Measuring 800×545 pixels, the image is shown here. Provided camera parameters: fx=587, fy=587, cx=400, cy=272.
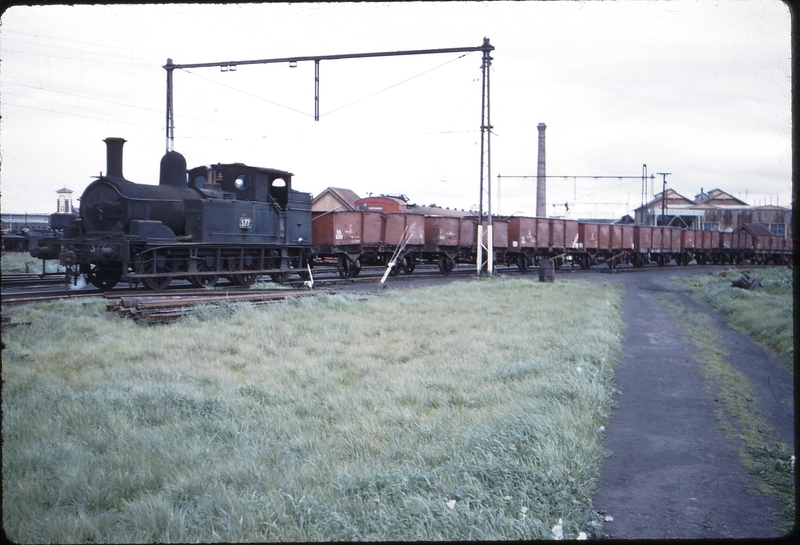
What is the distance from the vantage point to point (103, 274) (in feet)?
50.0

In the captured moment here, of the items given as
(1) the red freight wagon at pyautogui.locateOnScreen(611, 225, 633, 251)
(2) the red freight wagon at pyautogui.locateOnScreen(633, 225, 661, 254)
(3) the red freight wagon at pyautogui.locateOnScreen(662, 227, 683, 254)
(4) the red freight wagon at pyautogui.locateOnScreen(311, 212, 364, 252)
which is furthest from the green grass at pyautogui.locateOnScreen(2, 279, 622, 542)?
(3) the red freight wagon at pyautogui.locateOnScreen(662, 227, 683, 254)

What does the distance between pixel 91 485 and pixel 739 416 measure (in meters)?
6.11

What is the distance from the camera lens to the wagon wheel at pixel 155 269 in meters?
14.3

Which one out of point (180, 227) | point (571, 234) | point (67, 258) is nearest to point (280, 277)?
point (180, 227)

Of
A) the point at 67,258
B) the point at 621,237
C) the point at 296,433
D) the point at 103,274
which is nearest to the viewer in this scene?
the point at 296,433

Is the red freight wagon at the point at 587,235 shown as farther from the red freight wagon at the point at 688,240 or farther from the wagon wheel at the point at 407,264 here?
the wagon wheel at the point at 407,264

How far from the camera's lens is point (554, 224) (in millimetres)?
32969

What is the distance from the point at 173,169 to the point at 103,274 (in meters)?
3.30

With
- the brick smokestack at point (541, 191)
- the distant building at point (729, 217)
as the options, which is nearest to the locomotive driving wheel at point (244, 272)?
the brick smokestack at point (541, 191)

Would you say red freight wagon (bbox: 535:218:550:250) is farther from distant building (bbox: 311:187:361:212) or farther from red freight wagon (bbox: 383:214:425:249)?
distant building (bbox: 311:187:361:212)

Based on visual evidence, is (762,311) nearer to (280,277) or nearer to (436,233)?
(280,277)

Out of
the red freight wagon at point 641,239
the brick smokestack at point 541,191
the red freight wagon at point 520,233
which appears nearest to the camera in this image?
the red freight wagon at point 520,233

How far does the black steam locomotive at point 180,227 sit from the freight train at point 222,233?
0.03 metres

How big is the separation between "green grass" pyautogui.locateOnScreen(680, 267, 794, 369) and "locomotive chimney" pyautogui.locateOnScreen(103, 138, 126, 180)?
14.7 m
